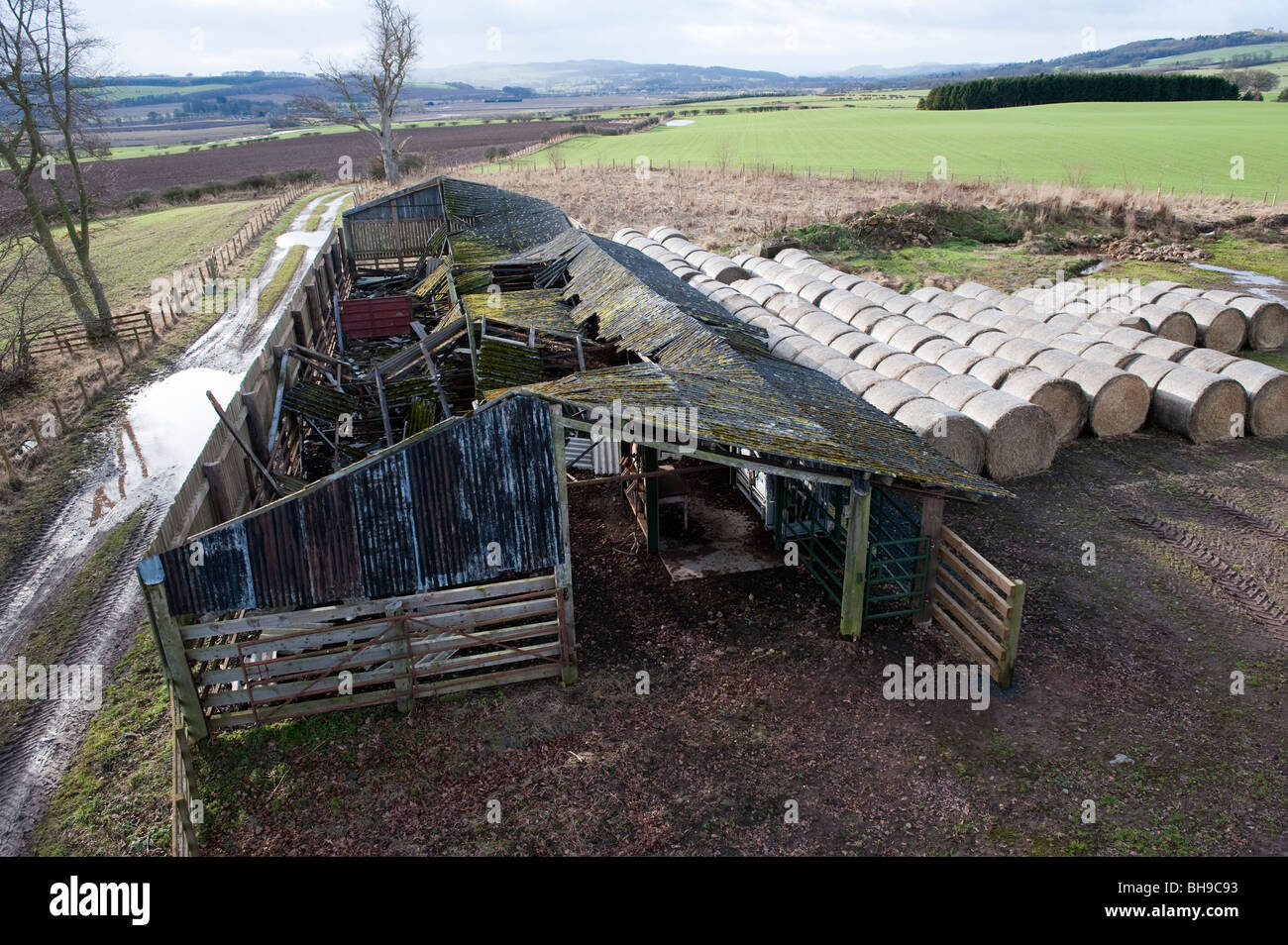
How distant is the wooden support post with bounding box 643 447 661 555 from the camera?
13672mm

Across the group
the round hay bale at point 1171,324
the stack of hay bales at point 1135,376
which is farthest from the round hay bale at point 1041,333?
the round hay bale at point 1171,324

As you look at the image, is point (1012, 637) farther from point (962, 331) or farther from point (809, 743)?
point (962, 331)

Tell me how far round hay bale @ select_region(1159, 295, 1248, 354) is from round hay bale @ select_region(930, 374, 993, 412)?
10.8 meters

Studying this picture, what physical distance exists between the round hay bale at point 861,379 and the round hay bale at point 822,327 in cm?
267

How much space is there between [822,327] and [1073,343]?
631cm

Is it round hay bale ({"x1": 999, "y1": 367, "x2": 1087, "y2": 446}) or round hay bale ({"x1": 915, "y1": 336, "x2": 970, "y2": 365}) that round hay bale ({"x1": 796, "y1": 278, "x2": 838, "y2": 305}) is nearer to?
round hay bale ({"x1": 915, "y1": 336, "x2": 970, "y2": 365})

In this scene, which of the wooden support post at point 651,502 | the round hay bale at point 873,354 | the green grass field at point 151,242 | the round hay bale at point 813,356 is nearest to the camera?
the wooden support post at point 651,502

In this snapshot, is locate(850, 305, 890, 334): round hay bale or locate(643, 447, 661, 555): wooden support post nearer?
locate(643, 447, 661, 555): wooden support post

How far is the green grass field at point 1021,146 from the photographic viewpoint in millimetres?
49750

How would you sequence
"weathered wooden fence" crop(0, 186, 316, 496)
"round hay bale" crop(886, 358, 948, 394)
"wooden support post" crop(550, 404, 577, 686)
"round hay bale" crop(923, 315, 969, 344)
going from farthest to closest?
1. "round hay bale" crop(923, 315, 969, 344)
2. "weathered wooden fence" crop(0, 186, 316, 496)
3. "round hay bale" crop(886, 358, 948, 394)
4. "wooden support post" crop(550, 404, 577, 686)

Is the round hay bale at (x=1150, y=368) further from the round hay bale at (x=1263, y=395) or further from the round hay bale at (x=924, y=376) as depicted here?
the round hay bale at (x=924, y=376)

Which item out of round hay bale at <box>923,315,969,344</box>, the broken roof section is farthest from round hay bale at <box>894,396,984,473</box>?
round hay bale at <box>923,315,969,344</box>

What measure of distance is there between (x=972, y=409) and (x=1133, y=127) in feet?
228
